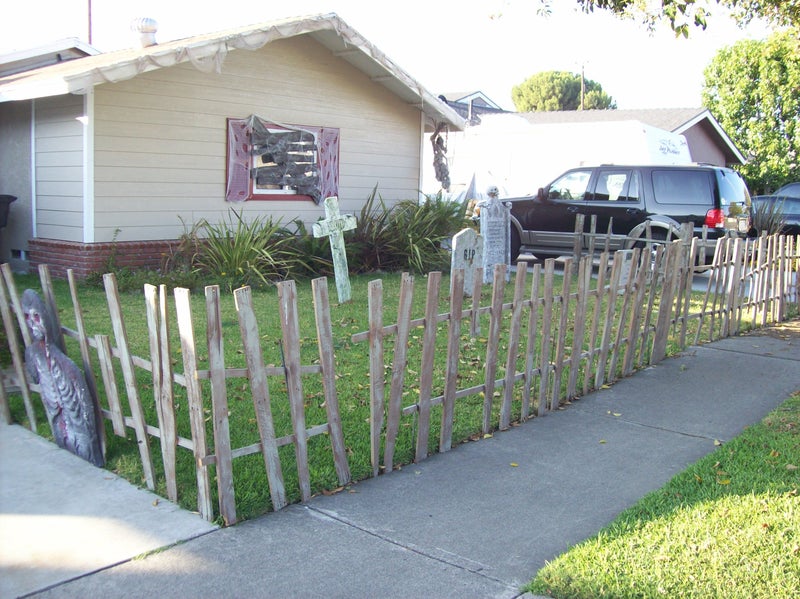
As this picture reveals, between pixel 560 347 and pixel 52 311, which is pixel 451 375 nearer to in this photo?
pixel 560 347

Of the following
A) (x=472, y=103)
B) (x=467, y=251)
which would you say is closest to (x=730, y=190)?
(x=467, y=251)

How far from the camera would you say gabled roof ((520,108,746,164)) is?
2756 cm

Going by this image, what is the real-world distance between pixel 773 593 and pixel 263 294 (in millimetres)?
8167

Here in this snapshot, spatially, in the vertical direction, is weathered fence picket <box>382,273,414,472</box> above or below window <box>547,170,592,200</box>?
below

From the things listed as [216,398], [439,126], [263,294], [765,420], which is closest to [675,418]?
[765,420]

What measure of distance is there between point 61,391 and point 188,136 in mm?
7874

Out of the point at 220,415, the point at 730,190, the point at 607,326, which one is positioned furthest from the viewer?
the point at 730,190

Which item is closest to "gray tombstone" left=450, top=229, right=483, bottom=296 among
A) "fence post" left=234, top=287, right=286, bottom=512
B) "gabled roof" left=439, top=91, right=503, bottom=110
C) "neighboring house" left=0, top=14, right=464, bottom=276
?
"neighboring house" left=0, top=14, right=464, bottom=276

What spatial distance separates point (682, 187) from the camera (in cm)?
1395

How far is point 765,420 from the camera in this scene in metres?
6.08

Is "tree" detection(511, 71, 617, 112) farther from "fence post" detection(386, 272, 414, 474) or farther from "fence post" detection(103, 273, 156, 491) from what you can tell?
"fence post" detection(103, 273, 156, 491)

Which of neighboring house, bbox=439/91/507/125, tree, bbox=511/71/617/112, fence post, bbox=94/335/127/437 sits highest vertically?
tree, bbox=511/71/617/112

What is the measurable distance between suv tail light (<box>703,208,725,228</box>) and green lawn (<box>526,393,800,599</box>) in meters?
9.03

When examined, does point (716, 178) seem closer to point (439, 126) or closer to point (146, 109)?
point (439, 126)
